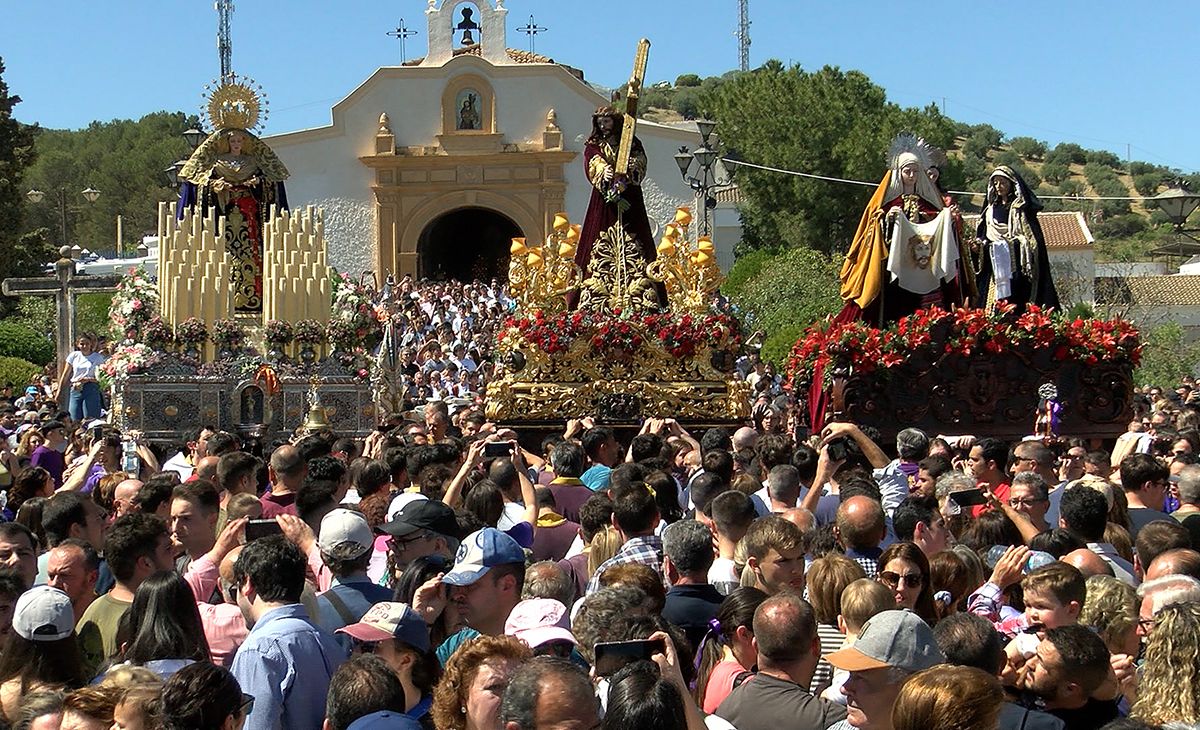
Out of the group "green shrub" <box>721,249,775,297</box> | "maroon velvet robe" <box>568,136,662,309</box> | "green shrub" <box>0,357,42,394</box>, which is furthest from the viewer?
"green shrub" <box>721,249,775,297</box>

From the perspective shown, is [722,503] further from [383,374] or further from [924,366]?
[383,374]

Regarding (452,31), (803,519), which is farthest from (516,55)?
(803,519)

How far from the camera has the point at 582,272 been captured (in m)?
18.6

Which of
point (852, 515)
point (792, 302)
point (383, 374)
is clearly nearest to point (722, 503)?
point (852, 515)

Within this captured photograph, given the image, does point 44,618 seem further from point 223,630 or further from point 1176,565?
point 1176,565

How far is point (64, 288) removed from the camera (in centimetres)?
3025

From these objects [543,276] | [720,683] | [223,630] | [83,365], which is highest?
[543,276]

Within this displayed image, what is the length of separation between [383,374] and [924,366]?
27.1 feet

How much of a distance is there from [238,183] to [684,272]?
6.29m

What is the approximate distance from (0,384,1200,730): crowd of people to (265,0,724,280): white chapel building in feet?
132

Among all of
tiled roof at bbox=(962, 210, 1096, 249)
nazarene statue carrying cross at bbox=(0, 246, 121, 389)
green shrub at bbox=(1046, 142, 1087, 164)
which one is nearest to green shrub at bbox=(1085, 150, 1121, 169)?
green shrub at bbox=(1046, 142, 1087, 164)

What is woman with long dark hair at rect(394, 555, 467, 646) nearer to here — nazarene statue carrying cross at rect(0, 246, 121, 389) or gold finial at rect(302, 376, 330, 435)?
gold finial at rect(302, 376, 330, 435)

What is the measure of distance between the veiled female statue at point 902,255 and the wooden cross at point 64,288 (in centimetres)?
1695

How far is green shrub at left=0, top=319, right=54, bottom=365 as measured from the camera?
3400 centimetres
